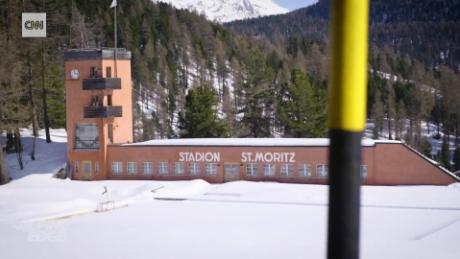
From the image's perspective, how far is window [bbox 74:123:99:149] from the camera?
37.2 metres

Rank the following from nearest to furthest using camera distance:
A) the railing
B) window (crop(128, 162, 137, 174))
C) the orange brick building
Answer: the orange brick building < window (crop(128, 162, 137, 174)) < the railing

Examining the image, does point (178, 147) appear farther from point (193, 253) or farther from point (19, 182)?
point (193, 253)

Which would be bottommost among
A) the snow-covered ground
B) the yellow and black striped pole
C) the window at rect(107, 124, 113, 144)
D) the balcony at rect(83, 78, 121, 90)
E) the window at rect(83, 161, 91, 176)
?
the snow-covered ground

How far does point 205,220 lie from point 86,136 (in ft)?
55.8

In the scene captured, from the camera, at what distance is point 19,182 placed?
3584 cm

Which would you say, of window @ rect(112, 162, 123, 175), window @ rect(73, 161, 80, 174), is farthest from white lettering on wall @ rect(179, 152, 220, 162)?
window @ rect(73, 161, 80, 174)

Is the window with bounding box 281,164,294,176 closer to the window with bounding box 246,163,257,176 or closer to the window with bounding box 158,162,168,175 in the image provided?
the window with bounding box 246,163,257,176

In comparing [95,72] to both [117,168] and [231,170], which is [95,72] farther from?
[231,170]

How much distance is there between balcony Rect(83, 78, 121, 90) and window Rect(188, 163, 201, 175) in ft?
26.9

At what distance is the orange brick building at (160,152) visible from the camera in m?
32.6

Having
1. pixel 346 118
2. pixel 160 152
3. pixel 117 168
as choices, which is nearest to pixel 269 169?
pixel 160 152

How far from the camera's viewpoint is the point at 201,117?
4634 cm

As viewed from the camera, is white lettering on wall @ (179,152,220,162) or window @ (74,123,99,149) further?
window @ (74,123,99,149)

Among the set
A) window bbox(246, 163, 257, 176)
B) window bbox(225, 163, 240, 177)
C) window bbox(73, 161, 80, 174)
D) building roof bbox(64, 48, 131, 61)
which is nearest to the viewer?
window bbox(246, 163, 257, 176)
